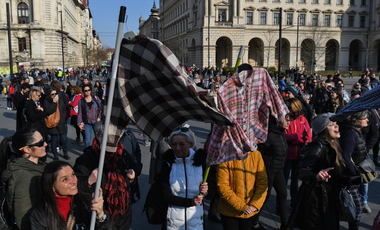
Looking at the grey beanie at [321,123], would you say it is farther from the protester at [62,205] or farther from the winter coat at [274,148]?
the protester at [62,205]

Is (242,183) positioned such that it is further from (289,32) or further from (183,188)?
(289,32)

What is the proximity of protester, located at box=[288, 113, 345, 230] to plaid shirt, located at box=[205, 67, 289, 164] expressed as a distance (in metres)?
0.52

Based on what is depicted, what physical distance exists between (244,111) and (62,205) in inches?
80.2

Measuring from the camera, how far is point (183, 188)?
10.6ft

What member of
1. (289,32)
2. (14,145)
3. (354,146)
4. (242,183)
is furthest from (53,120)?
(289,32)

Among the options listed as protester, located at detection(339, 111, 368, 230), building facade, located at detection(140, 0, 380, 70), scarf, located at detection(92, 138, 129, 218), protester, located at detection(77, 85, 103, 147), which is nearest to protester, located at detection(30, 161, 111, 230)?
scarf, located at detection(92, 138, 129, 218)

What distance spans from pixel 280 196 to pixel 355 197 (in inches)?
37.3

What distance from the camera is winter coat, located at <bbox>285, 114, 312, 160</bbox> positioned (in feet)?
16.3

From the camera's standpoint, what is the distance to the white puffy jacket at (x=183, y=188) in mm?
3219

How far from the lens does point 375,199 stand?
539 centimetres

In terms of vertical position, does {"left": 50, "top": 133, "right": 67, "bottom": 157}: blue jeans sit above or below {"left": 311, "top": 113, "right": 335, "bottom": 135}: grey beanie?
below

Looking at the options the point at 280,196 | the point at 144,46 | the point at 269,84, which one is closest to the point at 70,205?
the point at 144,46

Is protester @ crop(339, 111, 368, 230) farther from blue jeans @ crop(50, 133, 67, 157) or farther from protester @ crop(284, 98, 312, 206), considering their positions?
blue jeans @ crop(50, 133, 67, 157)

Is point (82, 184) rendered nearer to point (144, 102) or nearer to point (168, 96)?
point (144, 102)
